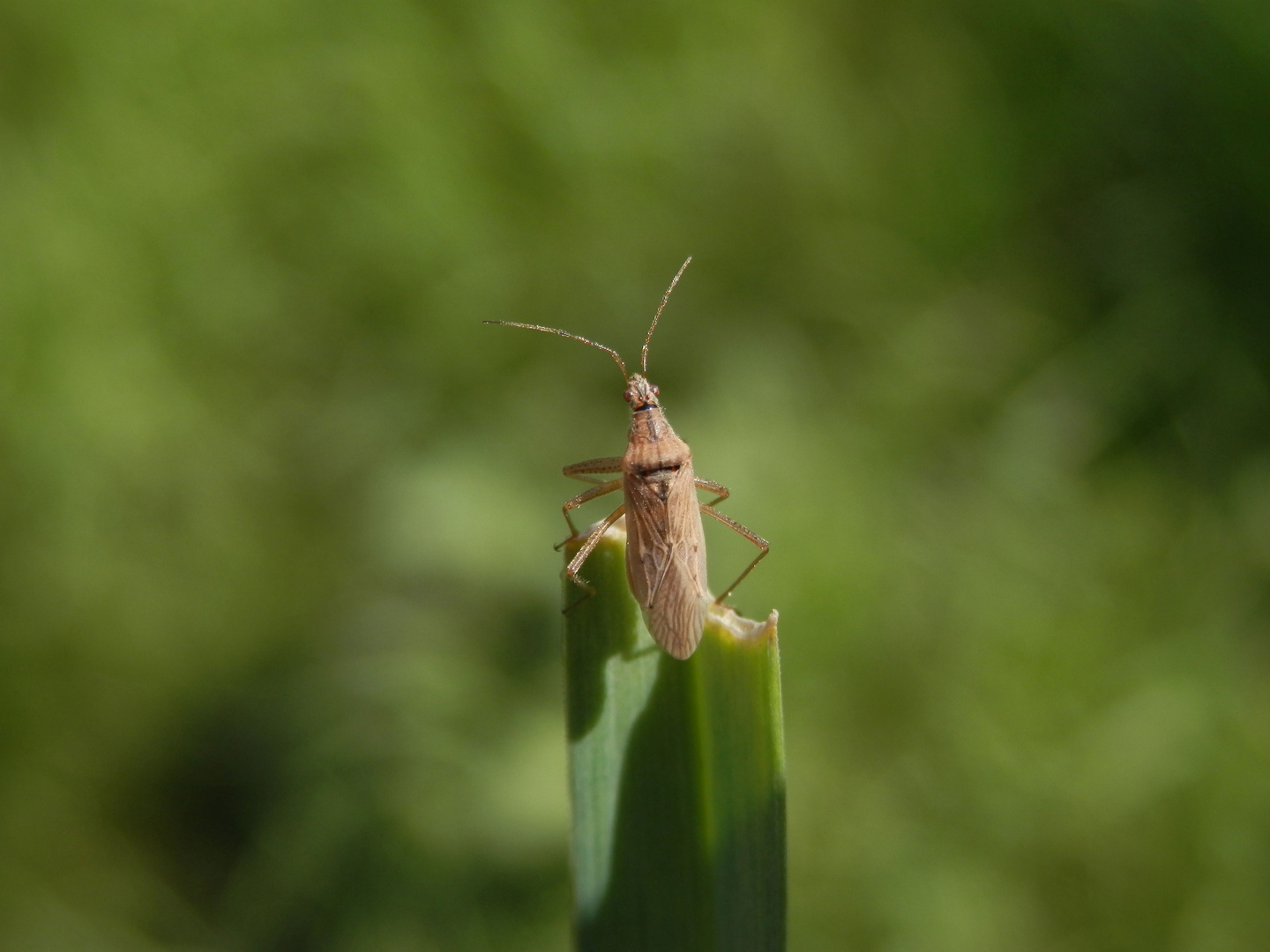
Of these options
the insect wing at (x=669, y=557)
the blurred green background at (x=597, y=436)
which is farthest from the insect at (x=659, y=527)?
the blurred green background at (x=597, y=436)

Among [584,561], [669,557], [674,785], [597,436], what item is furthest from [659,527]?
[597,436]

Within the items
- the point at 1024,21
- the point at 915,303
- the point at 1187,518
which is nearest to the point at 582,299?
the point at 915,303

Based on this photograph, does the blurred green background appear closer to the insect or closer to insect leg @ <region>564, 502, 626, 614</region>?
the insect

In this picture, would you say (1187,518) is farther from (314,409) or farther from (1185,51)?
(314,409)

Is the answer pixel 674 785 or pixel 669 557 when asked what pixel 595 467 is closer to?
pixel 669 557

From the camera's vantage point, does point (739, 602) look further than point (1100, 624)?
No
